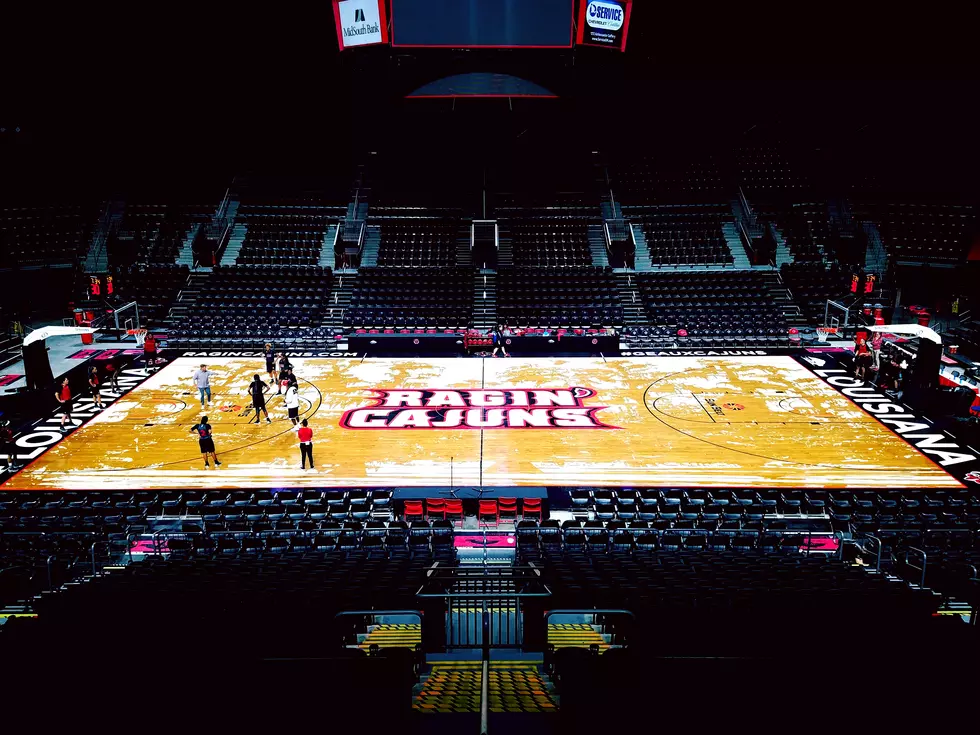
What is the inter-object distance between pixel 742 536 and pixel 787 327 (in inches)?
655

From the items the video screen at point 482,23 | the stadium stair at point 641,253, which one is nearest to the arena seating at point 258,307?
the video screen at point 482,23

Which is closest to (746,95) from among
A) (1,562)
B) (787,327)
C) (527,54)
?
(527,54)

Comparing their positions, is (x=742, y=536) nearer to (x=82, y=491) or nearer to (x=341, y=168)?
(x=82, y=491)

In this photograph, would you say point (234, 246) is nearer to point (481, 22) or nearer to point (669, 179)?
point (481, 22)

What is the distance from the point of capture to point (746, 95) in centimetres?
3622

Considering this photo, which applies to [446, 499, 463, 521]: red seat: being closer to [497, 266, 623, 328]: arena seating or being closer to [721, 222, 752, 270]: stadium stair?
[497, 266, 623, 328]: arena seating

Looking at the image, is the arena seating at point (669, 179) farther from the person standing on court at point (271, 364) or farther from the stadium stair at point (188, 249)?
the person standing on court at point (271, 364)

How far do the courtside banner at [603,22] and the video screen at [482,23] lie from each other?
52 centimetres

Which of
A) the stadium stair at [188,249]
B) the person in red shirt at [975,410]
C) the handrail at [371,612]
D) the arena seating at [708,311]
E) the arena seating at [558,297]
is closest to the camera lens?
the handrail at [371,612]

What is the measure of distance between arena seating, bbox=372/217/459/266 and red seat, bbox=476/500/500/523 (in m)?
19.2

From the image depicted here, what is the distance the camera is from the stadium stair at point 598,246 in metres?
32.1

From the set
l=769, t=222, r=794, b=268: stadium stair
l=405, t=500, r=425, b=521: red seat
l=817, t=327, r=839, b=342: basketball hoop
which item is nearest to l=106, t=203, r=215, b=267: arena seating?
l=405, t=500, r=425, b=521: red seat

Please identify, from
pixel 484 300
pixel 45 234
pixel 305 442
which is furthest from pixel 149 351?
pixel 45 234

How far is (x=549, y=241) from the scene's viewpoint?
32656 millimetres
